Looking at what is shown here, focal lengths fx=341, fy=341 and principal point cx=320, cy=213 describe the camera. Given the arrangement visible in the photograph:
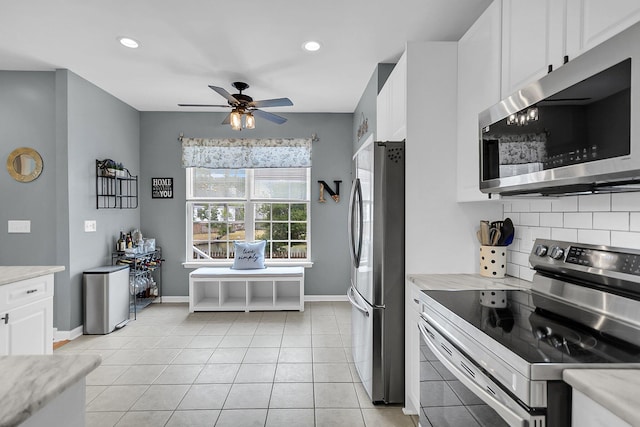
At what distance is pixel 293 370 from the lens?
8.95 ft

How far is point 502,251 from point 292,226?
327 cm

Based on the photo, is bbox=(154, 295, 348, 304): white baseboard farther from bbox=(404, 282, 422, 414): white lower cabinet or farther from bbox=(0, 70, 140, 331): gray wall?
bbox=(404, 282, 422, 414): white lower cabinet

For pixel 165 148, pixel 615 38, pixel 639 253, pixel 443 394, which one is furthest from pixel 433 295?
pixel 165 148

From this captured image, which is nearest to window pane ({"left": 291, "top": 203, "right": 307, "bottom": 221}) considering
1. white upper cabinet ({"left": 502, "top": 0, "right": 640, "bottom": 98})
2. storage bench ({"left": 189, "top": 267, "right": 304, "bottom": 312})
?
storage bench ({"left": 189, "top": 267, "right": 304, "bottom": 312})

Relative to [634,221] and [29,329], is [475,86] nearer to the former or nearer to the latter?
[634,221]

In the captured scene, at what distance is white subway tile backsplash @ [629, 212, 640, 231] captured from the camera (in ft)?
4.50

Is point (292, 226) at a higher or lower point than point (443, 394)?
higher

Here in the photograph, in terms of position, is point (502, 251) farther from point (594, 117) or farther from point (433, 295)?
point (594, 117)

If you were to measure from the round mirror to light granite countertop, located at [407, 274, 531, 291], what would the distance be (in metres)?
3.77

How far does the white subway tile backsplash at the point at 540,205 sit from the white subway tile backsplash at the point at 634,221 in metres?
0.46

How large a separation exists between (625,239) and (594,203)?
0.71 feet

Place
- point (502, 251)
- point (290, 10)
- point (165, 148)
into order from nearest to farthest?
1. point (502, 251)
2. point (290, 10)
3. point (165, 148)

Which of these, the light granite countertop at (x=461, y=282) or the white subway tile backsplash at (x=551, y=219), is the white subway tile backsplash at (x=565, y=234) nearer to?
the white subway tile backsplash at (x=551, y=219)

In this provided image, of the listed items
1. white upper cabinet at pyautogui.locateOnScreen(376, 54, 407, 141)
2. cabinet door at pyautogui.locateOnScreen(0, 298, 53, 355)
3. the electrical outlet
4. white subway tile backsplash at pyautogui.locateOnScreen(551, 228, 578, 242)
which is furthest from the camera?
the electrical outlet
